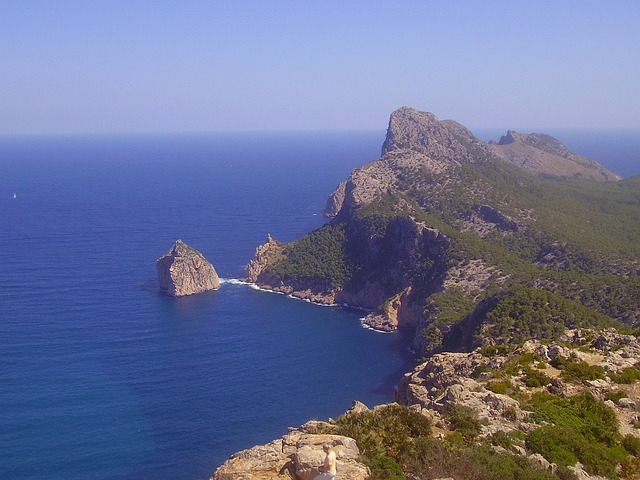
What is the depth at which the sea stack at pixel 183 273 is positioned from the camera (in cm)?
10644

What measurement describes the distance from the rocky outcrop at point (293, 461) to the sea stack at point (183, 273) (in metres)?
87.2

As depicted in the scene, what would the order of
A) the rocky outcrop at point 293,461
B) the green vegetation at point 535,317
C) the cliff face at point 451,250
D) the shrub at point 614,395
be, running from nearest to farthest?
the rocky outcrop at point 293,461 < the shrub at point 614,395 < the green vegetation at point 535,317 < the cliff face at point 451,250

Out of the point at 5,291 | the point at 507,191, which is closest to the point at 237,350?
the point at 5,291

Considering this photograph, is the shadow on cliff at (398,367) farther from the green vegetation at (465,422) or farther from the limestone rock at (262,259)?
the green vegetation at (465,422)

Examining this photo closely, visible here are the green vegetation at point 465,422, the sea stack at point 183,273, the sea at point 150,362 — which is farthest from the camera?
the sea stack at point 183,273

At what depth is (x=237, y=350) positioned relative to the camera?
82000 millimetres

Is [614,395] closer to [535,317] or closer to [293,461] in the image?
[293,461]

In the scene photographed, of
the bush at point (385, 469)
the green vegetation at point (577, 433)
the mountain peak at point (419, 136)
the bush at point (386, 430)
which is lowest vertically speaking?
the green vegetation at point (577, 433)

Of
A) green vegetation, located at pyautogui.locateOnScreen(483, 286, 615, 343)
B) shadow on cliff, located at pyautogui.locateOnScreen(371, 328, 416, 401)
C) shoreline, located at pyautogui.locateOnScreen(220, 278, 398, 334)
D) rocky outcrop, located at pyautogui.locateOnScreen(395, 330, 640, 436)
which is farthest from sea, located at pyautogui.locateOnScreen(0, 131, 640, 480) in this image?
rocky outcrop, located at pyautogui.locateOnScreen(395, 330, 640, 436)

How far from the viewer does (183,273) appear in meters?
107

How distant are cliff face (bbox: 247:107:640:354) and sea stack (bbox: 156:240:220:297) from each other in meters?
9.81

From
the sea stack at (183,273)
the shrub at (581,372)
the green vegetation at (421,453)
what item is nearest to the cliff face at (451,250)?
the sea stack at (183,273)

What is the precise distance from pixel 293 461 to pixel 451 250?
3247 inches

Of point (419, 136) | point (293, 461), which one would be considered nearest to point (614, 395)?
point (293, 461)
